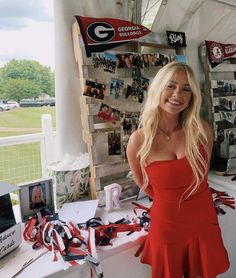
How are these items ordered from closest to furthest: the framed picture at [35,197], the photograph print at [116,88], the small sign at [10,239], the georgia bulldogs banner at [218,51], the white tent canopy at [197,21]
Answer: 1. the small sign at [10,239]
2. the framed picture at [35,197]
3. the photograph print at [116,88]
4. the white tent canopy at [197,21]
5. the georgia bulldogs banner at [218,51]

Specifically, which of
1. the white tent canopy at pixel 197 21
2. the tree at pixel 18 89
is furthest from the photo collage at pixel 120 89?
the tree at pixel 18 89

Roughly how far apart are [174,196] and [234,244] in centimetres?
83

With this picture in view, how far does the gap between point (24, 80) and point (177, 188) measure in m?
1.27

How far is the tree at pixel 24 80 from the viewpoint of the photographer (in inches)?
71.4

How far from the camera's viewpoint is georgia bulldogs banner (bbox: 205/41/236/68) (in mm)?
2070

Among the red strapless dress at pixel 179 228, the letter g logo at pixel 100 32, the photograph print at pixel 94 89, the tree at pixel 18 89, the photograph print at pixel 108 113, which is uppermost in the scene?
the letter g logo at pixel 100 32

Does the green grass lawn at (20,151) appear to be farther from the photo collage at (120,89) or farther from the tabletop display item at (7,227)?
the tabletop display item at (7,227)

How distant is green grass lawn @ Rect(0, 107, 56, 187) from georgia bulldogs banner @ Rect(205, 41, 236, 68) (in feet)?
4.07

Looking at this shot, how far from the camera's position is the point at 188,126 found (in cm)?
126

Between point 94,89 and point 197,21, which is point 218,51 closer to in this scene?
point 197,21

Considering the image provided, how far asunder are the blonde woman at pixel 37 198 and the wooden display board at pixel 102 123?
306 millimetres

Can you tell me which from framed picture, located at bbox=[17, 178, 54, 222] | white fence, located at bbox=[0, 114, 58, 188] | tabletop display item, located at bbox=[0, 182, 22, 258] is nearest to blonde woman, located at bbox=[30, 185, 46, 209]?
framed picture, located at bbox=[17, 178, 54, 222]

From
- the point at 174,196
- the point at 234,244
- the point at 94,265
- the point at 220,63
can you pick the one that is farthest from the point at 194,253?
the point at 220,63

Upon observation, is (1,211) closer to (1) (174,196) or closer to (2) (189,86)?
(1) (174,196)
